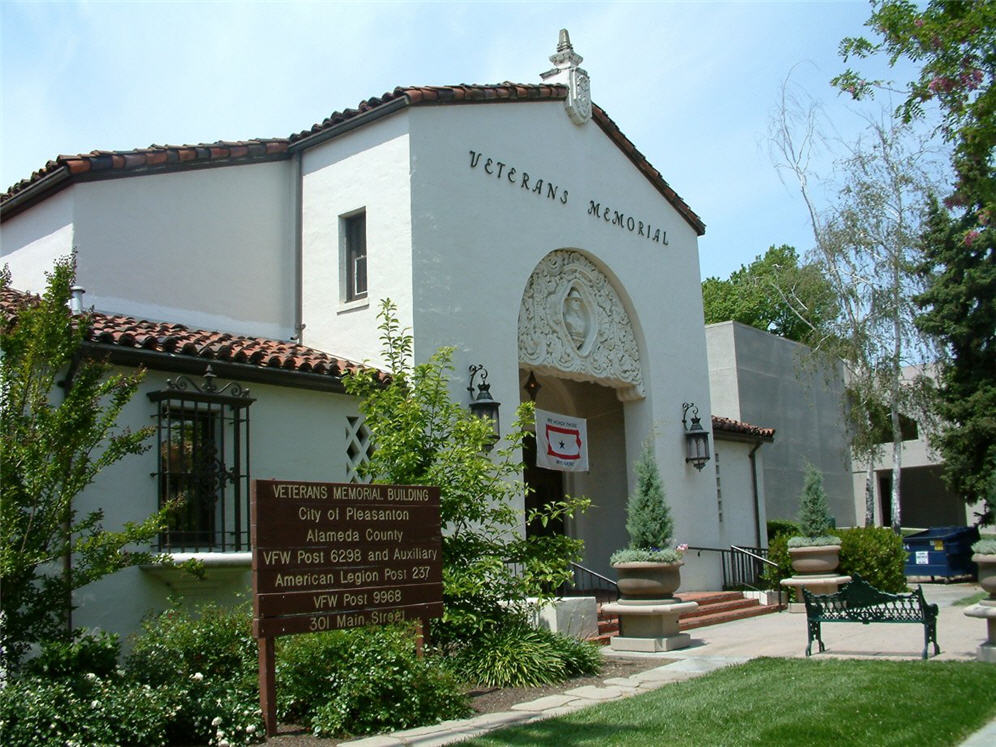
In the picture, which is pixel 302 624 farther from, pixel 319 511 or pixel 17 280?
pixel 17 280

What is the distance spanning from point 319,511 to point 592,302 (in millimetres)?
9243

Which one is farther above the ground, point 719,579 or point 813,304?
point 813,304

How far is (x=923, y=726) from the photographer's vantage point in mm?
6867

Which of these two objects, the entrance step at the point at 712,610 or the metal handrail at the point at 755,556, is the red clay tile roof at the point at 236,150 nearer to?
the entrance step at the point at 712,610

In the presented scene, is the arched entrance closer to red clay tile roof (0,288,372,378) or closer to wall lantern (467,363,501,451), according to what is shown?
wall lantern (467,363,501,451)

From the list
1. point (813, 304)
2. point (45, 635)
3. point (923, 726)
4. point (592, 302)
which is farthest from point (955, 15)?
point (813, 304)

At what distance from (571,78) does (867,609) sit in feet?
32.4

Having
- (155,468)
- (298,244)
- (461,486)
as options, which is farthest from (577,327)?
(155,468)

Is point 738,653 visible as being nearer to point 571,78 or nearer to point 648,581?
point 648,581

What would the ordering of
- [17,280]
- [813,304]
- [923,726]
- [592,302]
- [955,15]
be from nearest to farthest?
[923,726]
[955,15]
[17,280]
[592,302]
[813,304]

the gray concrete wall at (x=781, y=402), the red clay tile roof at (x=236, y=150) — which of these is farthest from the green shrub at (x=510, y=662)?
the gray concrete wall at (x=781, y=402)

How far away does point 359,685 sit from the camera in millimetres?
7461

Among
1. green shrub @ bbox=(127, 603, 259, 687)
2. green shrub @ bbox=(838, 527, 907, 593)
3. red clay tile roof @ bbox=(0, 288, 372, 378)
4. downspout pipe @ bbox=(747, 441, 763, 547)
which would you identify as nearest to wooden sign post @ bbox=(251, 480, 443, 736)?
green shrub @ bbox=(127, 603, 259, 687)

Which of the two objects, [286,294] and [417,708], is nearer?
[417,708]
